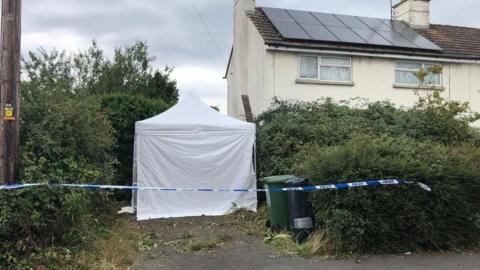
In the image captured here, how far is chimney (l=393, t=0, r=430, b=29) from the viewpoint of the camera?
2155cm

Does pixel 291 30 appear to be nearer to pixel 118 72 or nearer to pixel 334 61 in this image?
pixel 334 61

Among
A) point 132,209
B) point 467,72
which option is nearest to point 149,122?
point 132,209

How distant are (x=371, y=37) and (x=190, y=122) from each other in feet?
31.3

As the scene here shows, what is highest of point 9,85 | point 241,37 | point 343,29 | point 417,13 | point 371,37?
point 417,13

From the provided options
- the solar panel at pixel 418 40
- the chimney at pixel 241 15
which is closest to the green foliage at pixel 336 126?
the solar panel at pixel 418 40

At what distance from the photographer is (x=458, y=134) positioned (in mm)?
13508

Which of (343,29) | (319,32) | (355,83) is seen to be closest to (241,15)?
(319,32)

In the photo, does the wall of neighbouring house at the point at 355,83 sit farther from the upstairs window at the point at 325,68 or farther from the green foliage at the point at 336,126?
the green foliage at the point at 336,126

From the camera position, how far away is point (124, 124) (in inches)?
524

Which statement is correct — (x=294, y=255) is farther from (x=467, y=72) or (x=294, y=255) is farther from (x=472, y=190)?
(x=467, y=72)

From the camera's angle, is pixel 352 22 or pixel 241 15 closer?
pixel 241 15

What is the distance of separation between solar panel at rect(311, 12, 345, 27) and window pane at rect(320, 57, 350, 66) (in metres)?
2.04

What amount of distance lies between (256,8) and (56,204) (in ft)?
46.5

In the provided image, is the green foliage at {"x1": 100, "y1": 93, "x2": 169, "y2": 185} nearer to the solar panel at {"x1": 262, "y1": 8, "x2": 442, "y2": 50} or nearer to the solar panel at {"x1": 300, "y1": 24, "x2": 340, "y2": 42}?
the solar panel at {"x1": 262, "y1": 8, "x2": 442, "y2": 50}
